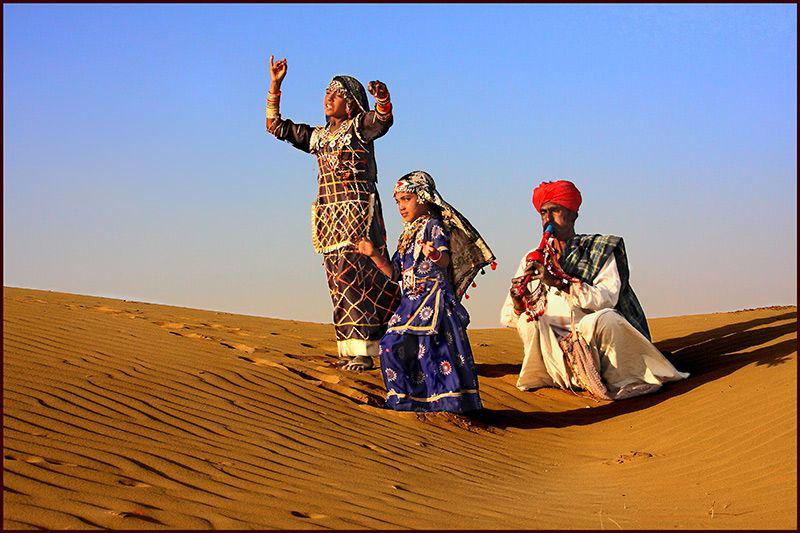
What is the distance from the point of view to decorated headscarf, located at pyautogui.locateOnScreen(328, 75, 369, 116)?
32.6ft

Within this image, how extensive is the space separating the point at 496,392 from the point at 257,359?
2511 mm

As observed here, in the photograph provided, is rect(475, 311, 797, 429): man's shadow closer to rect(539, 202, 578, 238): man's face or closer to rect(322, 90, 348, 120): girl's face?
rect(539, 202, 578, 238): man's face

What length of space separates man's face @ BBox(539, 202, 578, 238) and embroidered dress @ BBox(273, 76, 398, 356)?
1.68 m

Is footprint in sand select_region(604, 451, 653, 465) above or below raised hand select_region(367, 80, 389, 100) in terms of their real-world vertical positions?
below

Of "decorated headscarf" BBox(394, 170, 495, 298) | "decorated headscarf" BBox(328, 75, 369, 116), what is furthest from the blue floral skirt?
"decorated headscarf" BBox(328, 75, 369, 116)

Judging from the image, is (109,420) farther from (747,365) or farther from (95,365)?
(747,365)

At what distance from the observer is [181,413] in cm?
712

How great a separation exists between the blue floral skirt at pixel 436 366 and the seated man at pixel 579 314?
4.09 ft

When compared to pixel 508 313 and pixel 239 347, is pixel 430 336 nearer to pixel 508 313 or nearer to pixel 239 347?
pixel 508 313

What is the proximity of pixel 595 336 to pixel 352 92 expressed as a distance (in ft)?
11.4

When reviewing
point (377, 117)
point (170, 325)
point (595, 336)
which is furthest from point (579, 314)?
point (170, 325)

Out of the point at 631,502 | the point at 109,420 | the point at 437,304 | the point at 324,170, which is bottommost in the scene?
the point at 631,502

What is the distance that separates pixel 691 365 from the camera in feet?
35.7

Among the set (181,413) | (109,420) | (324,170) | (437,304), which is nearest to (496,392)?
(437,304)
